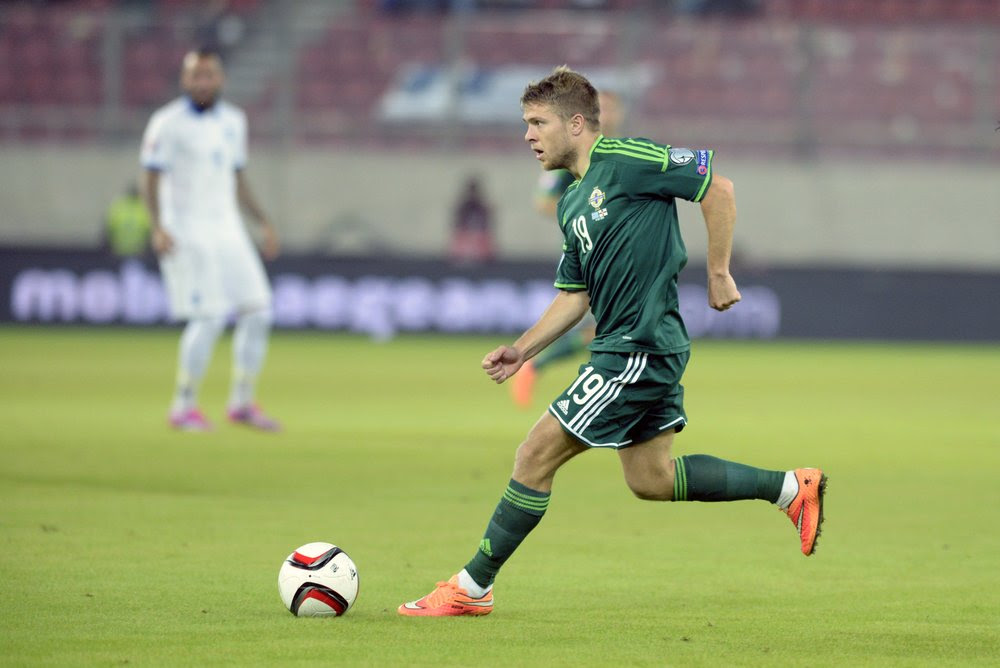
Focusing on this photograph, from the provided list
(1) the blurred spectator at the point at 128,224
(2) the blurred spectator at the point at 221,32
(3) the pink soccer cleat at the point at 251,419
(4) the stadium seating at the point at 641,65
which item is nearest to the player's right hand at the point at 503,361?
(3) the pink soccer cleat at the point at 251,419

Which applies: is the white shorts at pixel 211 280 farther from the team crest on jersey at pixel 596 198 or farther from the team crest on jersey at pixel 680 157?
the team crest on jersey at pixel 680 157

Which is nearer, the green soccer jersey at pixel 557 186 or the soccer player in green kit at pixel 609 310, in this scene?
the soccer player in green kit at pixel 609 310

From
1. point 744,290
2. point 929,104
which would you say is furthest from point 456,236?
point 929,104

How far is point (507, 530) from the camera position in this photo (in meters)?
5.56

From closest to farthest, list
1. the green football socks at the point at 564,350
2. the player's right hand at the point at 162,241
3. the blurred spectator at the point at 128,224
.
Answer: the player's right hand at the point at 162,241, the green football socks at the point at 564,350, the blurred spectator at the point at 128,224

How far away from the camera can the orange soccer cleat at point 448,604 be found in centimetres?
556

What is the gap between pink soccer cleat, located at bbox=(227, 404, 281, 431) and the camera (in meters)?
11.5

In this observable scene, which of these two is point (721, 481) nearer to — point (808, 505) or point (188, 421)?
point (808, 505)

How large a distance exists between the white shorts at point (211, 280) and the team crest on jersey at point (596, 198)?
6039 mm

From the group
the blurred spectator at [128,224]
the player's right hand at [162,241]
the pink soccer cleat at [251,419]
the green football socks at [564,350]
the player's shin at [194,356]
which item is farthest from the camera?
the blurred spectator at [128,224]

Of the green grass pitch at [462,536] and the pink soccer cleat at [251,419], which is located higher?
the green grass pitch at [462,536]

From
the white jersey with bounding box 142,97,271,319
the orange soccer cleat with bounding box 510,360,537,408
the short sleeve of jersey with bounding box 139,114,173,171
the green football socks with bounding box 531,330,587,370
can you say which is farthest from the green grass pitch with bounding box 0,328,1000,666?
the short sleeve of jersey with bounding box 139,114,173,171

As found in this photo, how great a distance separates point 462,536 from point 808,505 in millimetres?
1933

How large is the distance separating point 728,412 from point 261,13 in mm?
14728
